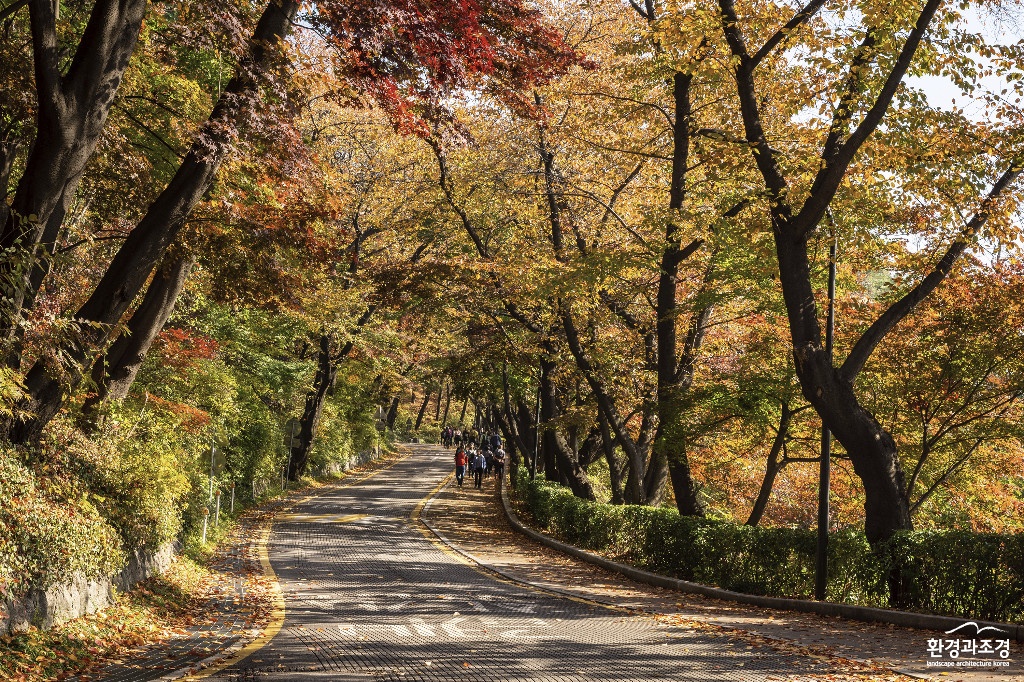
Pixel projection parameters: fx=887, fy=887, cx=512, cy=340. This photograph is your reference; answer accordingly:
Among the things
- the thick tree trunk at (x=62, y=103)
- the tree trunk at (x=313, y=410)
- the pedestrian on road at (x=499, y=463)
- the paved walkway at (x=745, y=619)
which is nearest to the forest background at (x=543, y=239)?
the thick tree trunk at (x=62, y=103)

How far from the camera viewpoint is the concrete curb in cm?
1068

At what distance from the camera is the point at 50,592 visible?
8789mm

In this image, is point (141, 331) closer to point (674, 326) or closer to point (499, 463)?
point (674, 326)

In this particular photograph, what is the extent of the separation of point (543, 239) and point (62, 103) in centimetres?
1741

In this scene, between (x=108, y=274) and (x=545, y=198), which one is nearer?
(x=108, y=274)

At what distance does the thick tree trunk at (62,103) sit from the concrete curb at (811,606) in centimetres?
1058

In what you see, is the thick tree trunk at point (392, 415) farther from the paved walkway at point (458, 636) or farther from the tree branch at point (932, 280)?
the tree branch at point (932, 280)

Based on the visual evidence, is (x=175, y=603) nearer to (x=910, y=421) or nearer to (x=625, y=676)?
(x=625, y=676)

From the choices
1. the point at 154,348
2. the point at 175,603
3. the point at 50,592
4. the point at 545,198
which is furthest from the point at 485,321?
the point at 50,592

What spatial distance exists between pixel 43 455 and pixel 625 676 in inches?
280

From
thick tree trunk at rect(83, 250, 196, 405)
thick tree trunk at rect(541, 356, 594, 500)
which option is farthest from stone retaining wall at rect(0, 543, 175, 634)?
thick tree trunk at rect(541, 356, 594, 500)

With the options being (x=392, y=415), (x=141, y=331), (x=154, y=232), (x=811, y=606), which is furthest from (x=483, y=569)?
(x=392, y=415)

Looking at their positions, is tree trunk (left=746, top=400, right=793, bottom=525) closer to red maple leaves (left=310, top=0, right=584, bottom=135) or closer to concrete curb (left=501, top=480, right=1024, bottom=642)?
concrete curb (left=501, top=480, right=1024, bottom=642)

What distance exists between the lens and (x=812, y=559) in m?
13.9
